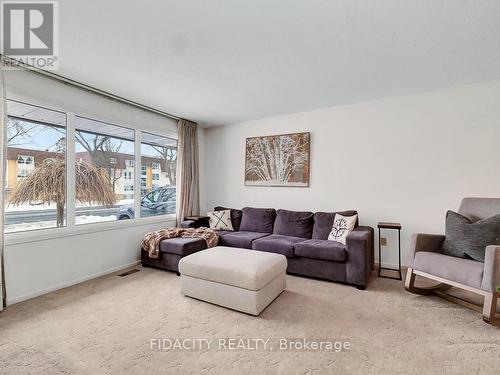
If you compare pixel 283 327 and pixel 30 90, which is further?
pixel 30 90

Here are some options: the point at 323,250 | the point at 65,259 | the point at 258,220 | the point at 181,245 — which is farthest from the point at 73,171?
A: the point at 323,250

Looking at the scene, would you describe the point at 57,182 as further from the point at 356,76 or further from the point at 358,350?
the point at 356,76

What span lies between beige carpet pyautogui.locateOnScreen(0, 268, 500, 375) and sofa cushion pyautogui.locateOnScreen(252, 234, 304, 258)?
0.52m

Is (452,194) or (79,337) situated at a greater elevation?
(452,194)

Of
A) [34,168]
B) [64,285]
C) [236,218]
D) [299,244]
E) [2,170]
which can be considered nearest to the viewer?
[2,170]

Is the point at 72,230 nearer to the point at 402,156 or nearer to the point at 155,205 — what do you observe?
the point at 155,205

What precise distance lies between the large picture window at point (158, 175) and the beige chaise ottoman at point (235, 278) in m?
1.88

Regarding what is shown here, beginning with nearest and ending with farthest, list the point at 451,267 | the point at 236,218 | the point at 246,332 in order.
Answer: the point at 246,332
the point at 451,267
the point at 236,218

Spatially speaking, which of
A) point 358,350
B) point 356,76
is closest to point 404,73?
point 356,76

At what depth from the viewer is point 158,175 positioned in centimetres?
421

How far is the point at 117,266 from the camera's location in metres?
3.43

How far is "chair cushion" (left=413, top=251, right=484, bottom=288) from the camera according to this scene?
2045mm

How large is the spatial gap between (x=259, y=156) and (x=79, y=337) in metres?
3.42

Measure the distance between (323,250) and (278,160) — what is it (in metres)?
1.85
